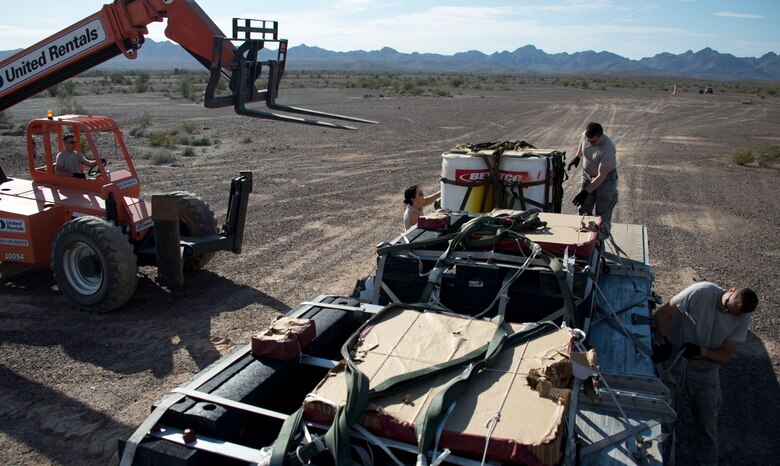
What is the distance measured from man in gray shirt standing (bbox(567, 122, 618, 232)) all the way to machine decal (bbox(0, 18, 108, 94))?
660 centimetres

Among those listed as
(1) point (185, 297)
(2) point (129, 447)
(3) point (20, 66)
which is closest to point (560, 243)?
(2) point (129, 447)

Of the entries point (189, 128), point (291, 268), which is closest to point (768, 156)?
point (291, 268)

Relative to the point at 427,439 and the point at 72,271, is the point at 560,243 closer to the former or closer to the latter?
the point at 427,439

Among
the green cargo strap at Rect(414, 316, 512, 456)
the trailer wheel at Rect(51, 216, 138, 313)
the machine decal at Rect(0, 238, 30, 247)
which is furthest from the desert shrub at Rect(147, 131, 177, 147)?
the green cargo strap at Rect(414, 316, 512, 456)

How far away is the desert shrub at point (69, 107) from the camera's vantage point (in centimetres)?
2841

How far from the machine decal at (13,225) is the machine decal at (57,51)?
1.83 meters

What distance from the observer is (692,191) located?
15031mm

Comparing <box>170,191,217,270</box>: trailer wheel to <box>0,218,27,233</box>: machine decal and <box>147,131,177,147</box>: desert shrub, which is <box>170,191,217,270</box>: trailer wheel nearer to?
<box>0,218,27,233</box>: machine decal

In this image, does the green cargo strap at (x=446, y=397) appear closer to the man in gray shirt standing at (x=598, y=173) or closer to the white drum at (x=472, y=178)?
the white drum at (x=472, y=178)

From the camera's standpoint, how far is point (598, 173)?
8703 mm

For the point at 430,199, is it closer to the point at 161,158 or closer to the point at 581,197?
the point at 581,197

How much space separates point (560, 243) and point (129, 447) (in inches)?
126

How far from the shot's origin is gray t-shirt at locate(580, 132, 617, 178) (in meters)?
8.54

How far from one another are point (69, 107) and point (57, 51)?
24.3 m
